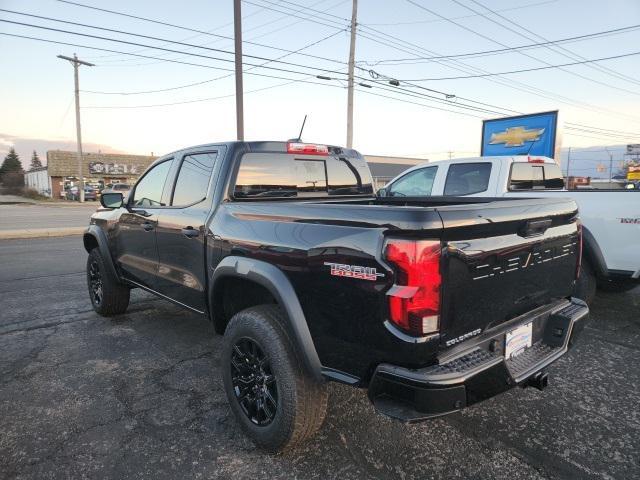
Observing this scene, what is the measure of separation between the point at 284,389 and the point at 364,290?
2.53 ft

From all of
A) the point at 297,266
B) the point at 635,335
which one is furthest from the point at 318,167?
the point at 635,335

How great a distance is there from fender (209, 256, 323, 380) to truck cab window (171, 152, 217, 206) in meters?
0.99

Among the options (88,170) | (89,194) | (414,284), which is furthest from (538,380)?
(88,170)

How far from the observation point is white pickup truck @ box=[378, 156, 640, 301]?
4.56 meters

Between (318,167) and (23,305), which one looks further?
(23,305)

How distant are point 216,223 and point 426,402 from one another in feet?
6.11

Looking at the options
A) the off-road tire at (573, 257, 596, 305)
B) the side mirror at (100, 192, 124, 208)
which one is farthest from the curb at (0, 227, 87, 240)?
the off-road tire at (573, 257, 596, 305)

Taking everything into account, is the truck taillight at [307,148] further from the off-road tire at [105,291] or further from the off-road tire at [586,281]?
the off-road tire at [586,281]

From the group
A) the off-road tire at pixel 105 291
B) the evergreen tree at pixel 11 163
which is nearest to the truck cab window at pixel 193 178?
the off-road tire at pixel 105 291

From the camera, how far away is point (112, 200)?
4637 mm

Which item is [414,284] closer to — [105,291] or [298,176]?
[298,176]

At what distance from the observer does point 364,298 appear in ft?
6.54

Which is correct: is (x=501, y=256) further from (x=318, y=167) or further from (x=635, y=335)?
(x=635, y=335)

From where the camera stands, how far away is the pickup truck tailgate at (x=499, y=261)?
1.97 m
